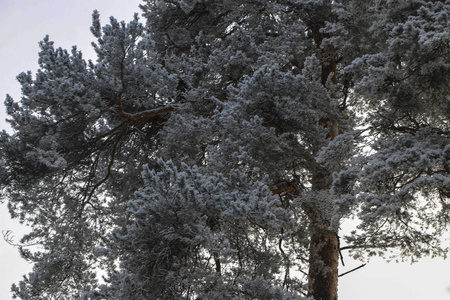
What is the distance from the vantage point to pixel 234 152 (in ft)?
17.8

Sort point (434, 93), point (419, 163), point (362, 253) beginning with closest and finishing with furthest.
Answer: point (419, 163) → point (434, 93) → point (362, 253)

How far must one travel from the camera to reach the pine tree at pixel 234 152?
4590 mm

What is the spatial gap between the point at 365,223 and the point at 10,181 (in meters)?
5.21

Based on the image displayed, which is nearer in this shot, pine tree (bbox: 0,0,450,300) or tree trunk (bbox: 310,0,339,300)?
pine tree (bbox: 0,0,450,300)

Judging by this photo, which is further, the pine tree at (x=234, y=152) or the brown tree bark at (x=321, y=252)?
the brown tree bark at (x=321, y=252)

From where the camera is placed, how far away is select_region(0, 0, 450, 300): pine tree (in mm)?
4590

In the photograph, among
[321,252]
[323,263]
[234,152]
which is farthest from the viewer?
[321,252]

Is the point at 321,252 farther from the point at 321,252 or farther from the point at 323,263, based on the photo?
the point at 323,263

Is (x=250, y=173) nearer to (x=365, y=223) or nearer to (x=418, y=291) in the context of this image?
(x=365, y=223)

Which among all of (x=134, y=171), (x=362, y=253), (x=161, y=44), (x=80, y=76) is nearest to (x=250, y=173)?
(x=362, y=253)

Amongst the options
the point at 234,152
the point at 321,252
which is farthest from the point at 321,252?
the point at 234,152

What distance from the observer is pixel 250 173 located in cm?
595

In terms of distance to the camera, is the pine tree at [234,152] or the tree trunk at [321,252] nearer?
the pine tree at [234,152]

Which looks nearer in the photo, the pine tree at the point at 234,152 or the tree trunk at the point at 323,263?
the pine tree at the point at 234,152
